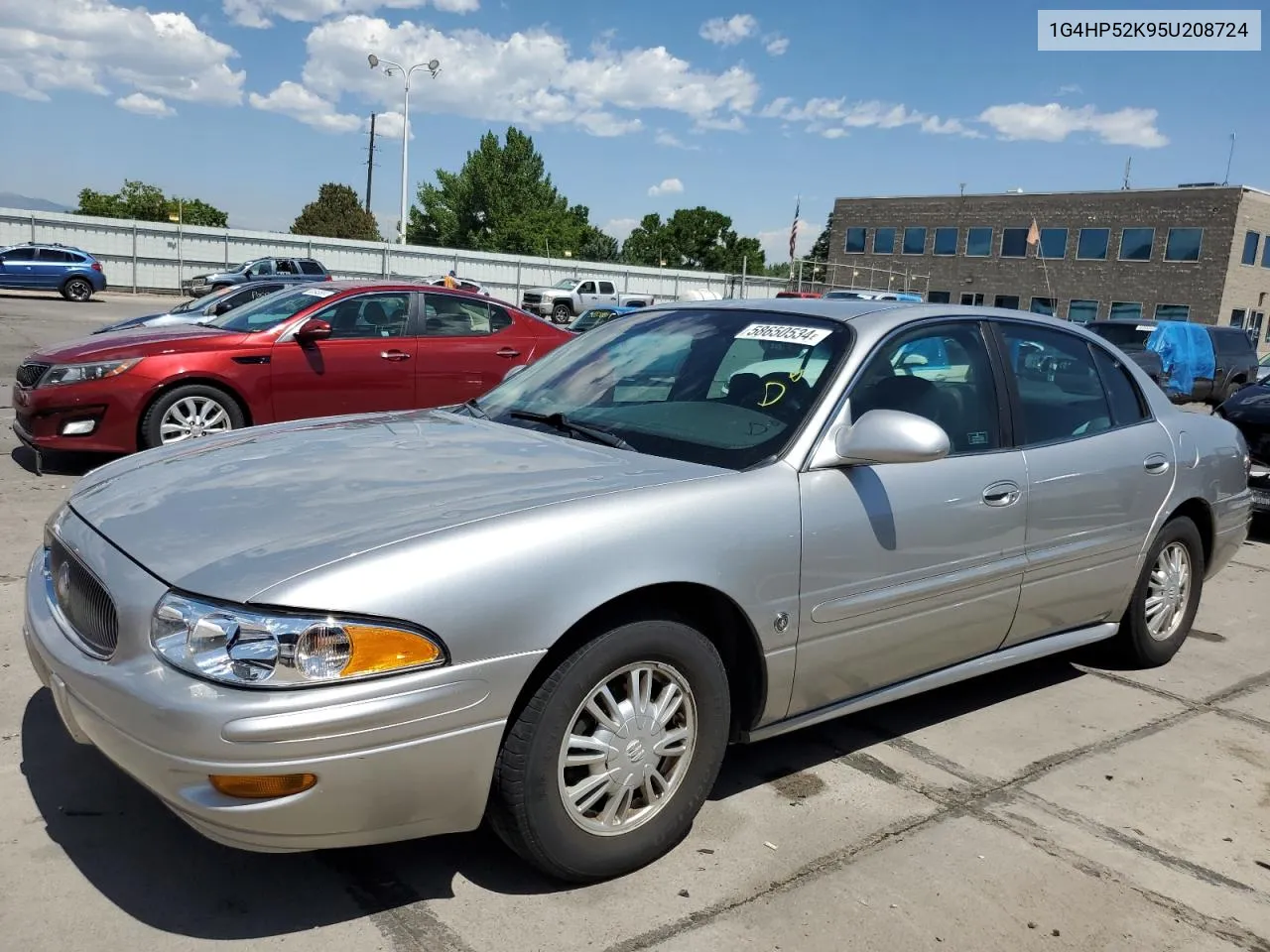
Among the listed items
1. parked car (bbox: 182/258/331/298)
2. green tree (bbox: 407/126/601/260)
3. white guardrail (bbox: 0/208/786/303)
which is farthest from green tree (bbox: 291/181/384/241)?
parked car (bbox: 182/258/331/298)

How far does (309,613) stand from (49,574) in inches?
47.2

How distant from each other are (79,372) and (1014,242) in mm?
45971

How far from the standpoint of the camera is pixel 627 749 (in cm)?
269

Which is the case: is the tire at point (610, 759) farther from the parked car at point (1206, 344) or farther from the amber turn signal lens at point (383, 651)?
the parked car at point (1206, 344)

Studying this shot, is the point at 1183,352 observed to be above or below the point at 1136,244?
below

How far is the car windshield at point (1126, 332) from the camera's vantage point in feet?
64.5

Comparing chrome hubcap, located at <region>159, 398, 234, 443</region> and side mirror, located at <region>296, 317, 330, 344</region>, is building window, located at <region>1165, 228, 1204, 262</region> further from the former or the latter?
chrome hubcap, located at <region>159, 398, 234, 443</region>

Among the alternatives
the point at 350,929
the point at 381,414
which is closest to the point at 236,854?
the point at 350,929

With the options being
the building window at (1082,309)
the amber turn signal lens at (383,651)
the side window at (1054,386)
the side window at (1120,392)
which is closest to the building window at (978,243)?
the building window at (1082,309)

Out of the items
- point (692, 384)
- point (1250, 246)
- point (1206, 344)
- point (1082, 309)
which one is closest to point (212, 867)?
point (692, 384)

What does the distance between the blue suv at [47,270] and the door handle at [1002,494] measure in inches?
1277

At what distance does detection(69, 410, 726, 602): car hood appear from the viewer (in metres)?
2.38

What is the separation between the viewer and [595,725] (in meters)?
2.65

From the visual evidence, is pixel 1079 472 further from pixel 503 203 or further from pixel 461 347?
pixel 503 203
